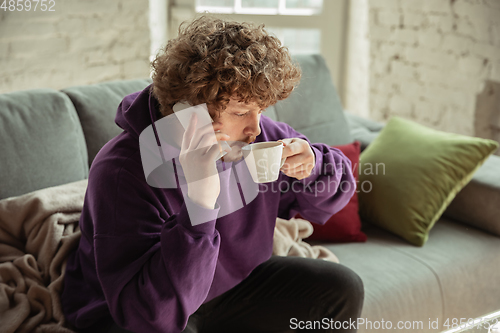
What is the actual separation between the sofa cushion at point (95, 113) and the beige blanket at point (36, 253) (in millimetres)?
184

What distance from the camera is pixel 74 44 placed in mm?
2480

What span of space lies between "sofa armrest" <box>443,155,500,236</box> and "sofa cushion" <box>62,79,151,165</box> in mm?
1239

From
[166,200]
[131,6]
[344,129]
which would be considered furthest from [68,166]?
[131,6]

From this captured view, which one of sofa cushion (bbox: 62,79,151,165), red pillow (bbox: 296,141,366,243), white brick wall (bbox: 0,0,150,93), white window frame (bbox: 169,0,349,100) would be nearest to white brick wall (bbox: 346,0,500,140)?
white window frame (bbox: 169,0,349,100)

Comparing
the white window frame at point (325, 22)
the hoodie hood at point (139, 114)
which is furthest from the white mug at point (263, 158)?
the white window frame at point (325, 22)

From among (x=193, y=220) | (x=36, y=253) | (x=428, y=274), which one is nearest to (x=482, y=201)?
(x=428, y=274)

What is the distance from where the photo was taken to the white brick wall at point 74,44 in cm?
229

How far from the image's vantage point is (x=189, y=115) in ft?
3.02

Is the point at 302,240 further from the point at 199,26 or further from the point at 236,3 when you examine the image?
the point at 236,3

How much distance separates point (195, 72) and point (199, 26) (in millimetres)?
136

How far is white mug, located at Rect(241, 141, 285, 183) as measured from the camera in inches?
34.8

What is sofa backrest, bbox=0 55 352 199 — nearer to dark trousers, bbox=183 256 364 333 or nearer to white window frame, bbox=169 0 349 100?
dark trousers, bbox=183 256 364 333

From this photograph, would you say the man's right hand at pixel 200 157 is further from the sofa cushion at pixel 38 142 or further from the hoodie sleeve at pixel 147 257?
the sofa cushion at pixel 38 142

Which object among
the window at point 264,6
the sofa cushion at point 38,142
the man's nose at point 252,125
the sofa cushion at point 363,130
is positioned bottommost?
the sofa cushion at point 363,130
